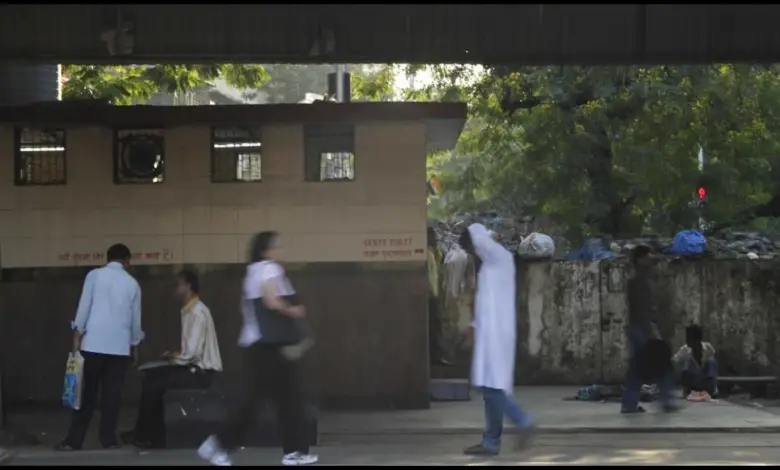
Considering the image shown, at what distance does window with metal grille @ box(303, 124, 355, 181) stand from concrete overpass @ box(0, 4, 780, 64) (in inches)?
37.8

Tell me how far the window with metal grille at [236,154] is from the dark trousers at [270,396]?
3.86m

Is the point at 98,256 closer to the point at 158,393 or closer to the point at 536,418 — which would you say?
the point at 158,393

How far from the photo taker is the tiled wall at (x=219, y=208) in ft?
38.5

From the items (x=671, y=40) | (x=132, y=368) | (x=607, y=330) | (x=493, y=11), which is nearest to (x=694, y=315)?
(x=607, y=330)

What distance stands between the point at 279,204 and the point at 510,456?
4088 millimetres

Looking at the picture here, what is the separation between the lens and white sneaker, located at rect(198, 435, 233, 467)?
8367 millimetres

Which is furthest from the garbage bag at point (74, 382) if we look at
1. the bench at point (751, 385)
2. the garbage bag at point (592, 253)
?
the garbage bag at point (592, 253)

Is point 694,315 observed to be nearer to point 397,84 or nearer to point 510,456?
point 510,456

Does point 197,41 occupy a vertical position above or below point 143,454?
above

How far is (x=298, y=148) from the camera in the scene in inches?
462

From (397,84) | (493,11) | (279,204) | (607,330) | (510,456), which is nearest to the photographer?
(510,456)

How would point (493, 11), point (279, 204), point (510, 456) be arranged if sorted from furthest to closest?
point (279, 204)
point (493, 11)
point (510, 456)

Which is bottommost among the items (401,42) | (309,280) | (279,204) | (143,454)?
(143,454)

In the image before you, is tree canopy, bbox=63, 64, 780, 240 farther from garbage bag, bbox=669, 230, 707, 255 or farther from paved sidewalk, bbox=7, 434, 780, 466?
paved sidewalk, bbox=7, 434, 780, 466
